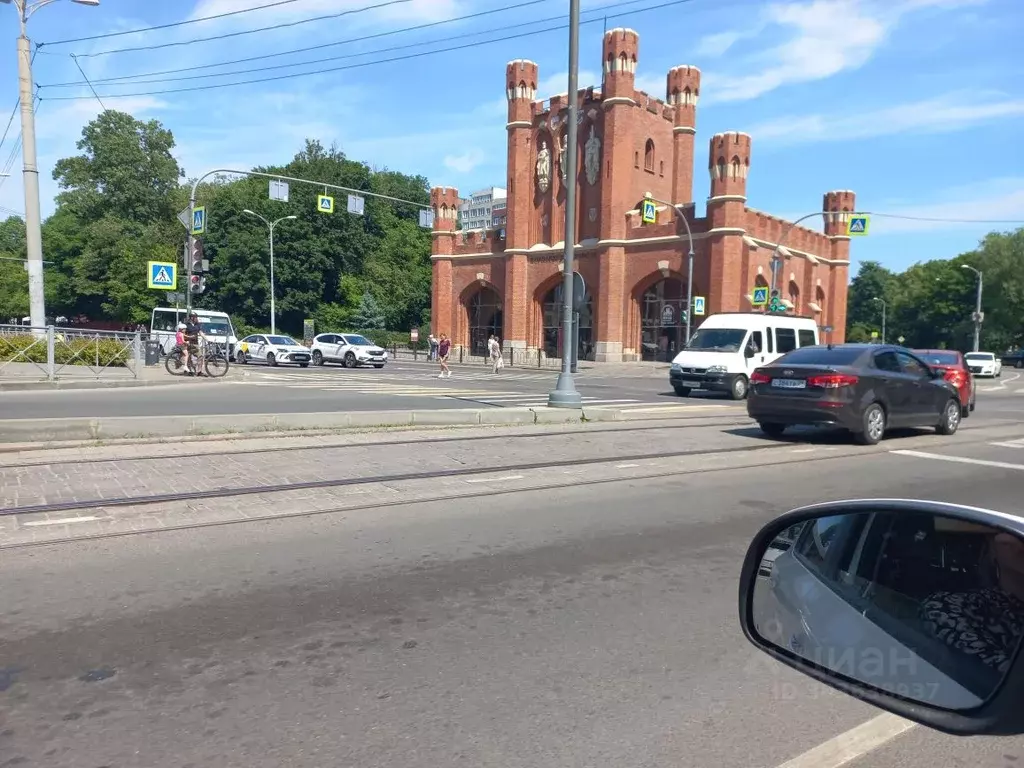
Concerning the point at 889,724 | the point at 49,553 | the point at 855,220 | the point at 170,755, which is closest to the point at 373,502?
the point at 49,553

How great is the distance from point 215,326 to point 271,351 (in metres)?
2.87

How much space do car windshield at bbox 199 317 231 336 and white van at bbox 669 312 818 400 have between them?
23.7 m

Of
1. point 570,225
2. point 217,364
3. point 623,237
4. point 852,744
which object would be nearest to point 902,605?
point 852,744

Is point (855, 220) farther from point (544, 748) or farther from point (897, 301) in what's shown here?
point (897, 301)

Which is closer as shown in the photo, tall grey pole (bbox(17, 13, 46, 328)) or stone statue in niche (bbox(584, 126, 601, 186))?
tall grey pole (bbox(17, 13, 46, 328))

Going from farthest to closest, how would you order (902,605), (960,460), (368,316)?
(368,316)
(960,460)
(902,605)

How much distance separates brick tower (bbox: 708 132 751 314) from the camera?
131 ft

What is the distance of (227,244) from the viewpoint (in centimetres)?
6462

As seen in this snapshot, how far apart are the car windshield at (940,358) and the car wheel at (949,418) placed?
5985mm

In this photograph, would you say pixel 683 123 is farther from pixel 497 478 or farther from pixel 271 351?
pixel 497 478

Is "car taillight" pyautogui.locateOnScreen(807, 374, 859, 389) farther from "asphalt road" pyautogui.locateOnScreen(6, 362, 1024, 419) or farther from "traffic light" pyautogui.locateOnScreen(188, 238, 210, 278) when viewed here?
"traffic light" pyautogui.locateOnScreen(188, 238, 210, 278)

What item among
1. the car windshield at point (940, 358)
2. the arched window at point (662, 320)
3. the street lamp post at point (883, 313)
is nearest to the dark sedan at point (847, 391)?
the car windshield at point (940, 358)

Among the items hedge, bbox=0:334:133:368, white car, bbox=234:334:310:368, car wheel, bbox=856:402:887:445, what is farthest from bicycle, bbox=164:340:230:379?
car wheel, bbox=856:402:887:445

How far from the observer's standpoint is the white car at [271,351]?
36.9 m
